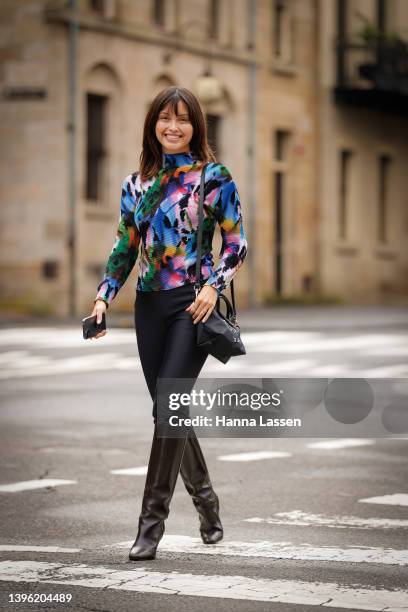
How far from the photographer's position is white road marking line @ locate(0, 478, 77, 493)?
8945 millimetres

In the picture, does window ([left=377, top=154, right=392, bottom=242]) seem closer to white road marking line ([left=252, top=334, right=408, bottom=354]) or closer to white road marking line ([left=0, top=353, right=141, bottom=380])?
white road marking line ([left=252, top=334, right=408, bottom=354])

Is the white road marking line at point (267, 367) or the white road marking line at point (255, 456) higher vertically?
the white road marking line at point (255, 456)

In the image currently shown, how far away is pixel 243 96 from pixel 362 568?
31.1 meters

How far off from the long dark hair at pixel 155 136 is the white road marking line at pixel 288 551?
60.0 inches

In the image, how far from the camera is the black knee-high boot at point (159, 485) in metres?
6.59

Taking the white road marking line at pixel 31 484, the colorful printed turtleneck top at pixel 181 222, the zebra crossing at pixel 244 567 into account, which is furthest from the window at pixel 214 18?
the colorful printed turtleneck top at pixel 181 222

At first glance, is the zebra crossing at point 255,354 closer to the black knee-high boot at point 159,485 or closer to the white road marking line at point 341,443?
the white road marking line at point 341,443

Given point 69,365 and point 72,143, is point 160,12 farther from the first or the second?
point 69,365

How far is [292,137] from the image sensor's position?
38812 mm

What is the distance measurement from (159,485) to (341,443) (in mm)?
5111

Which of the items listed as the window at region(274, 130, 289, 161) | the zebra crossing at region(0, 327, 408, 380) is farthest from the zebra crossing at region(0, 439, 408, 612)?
the window at region(274, 130, 289, 161)

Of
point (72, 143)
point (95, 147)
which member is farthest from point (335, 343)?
point (95, 147)

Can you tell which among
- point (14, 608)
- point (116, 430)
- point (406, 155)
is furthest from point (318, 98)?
point (14, 608)

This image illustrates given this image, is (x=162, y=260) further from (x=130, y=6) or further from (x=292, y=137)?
(x=292, y=137)
